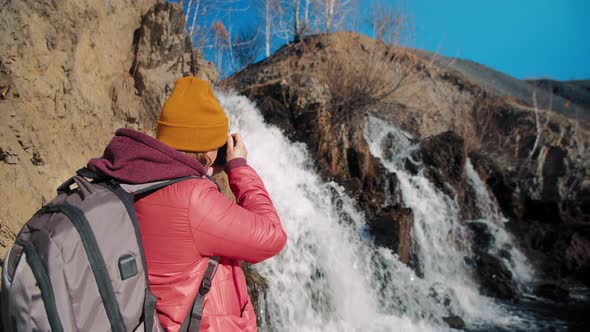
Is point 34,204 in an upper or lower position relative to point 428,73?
lower

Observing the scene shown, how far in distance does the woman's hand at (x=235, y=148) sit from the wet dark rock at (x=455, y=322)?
5.35 m

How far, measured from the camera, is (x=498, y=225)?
10289 millimetres

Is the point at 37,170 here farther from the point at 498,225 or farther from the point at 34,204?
the point at 498,225

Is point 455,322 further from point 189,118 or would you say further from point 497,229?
point 189,118

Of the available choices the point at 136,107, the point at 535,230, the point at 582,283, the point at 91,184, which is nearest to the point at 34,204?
the point at 136,107

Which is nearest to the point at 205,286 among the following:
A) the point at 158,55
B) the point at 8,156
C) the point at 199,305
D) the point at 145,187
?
the point at 199,305

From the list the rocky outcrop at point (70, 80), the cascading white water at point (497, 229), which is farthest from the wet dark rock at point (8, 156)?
the cascading white water at point (497, 229)

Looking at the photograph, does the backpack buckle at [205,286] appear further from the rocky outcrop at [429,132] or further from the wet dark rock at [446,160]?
the wet dark rock at [446,160]

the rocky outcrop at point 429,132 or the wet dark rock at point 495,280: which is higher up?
the rocky outcrop at point 429,132

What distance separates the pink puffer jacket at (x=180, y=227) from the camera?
1213 millimetres

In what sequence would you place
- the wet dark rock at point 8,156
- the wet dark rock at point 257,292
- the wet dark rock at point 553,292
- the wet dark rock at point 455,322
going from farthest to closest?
the wet dark rock at point 553,292, the wet dark rock at point 455,322, the wet dark rock at point 257,292, the wet dark rock at point 8,156

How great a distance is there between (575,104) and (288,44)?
1527 centimetres

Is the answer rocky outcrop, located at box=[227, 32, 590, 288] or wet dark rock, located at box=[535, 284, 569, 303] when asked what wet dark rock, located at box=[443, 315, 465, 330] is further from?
wet dark rock, located at box=[535, 284, 569, 303]

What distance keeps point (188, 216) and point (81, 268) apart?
0.32 metres
